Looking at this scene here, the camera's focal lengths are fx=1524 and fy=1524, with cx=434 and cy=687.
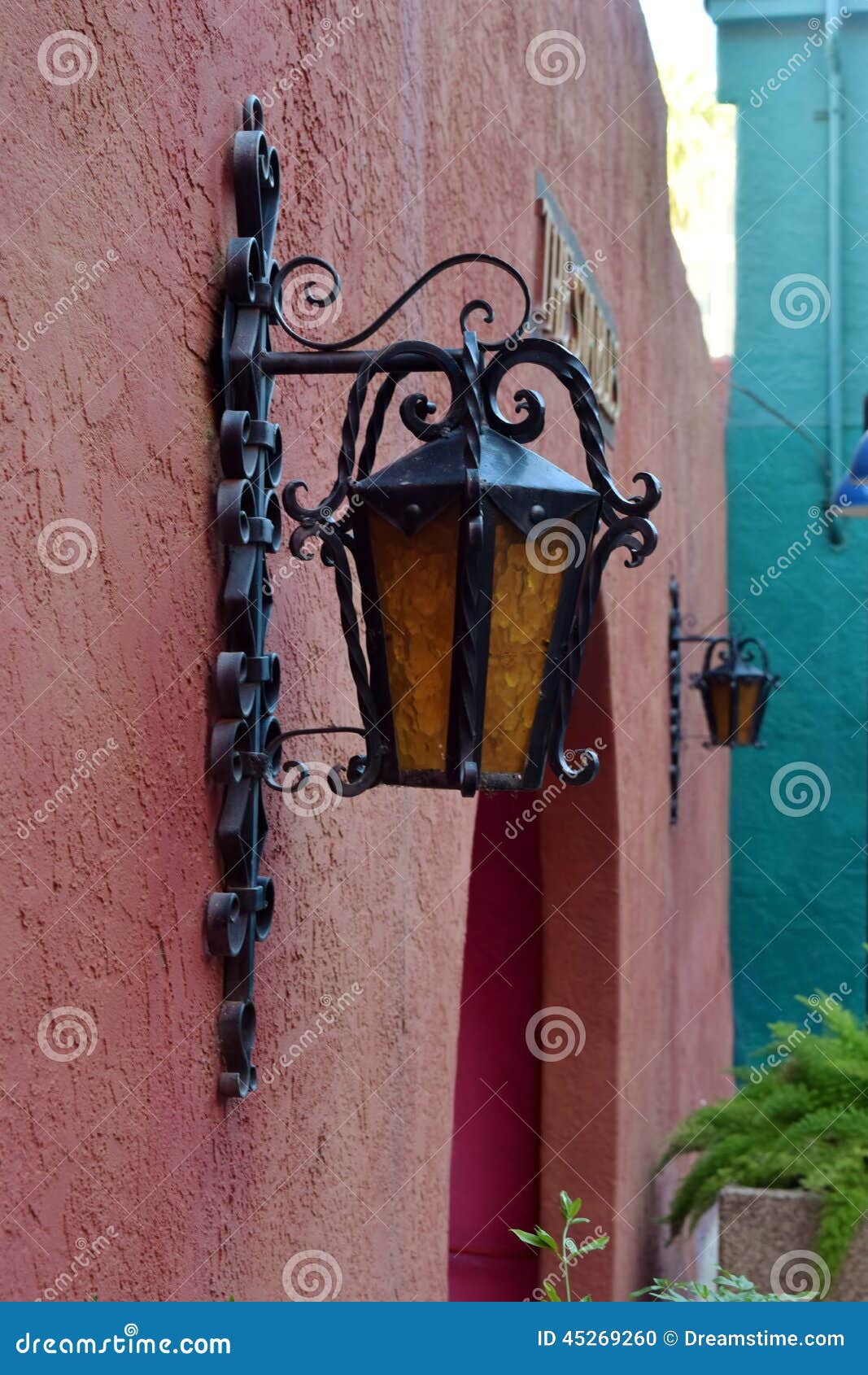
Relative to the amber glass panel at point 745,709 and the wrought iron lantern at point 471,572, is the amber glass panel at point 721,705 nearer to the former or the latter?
the amber glass panel at point 745,709

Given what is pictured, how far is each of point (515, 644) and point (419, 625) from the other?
4.1 inches

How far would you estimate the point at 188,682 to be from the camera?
5.58ft

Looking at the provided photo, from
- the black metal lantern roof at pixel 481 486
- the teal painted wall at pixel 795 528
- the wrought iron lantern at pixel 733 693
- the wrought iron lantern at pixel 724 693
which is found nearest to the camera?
the black metal lantern roof at pixel 481 486

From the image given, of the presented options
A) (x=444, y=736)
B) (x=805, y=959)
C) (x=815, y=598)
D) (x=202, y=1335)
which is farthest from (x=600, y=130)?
(x=805, y=959)

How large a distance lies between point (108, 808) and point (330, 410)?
94 cm

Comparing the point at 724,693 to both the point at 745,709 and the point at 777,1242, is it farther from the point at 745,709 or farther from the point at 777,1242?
the point at 777,1242

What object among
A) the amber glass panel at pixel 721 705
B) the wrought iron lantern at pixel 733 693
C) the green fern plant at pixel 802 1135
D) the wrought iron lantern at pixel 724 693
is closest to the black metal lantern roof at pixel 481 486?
the green fern plant at pixel 802 1135

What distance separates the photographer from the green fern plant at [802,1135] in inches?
160

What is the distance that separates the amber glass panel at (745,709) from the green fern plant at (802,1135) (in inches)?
78.5

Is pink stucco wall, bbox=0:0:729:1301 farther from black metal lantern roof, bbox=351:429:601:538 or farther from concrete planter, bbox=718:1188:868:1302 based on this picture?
concrete planter, bbox=718:1188:868:1302

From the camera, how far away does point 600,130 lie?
4.81 metres

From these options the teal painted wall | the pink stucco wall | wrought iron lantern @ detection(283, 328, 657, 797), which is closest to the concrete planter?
the pink stucco wall

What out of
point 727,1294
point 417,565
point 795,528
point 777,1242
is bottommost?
point 777,1242

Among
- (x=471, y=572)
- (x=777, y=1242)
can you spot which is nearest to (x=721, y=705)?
(x=777, y=1242)
